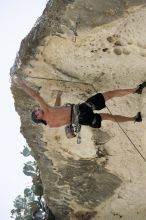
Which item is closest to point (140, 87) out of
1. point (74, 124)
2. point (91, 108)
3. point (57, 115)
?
point (91, 108)

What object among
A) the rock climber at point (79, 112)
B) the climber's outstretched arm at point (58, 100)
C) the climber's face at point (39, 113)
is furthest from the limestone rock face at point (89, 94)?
the climber's face at point (39, 113)

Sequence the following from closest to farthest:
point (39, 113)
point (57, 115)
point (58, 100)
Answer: point (39, 113), point (57, 115), point (58, 100)

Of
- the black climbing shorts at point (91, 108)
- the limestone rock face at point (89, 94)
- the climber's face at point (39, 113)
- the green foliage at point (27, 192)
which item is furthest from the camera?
the green foliage at point (27, 192)

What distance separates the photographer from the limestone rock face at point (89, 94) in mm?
5398

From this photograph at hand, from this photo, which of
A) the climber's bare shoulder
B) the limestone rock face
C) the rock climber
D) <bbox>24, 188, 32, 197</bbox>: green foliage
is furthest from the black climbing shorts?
<bbox>24, 188, 32, 197</bbox>: green foliage

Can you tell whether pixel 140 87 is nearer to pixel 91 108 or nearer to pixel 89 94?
pixel 91 108

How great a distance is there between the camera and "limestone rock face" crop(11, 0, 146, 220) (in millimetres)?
5398

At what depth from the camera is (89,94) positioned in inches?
259

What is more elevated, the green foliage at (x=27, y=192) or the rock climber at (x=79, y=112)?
the rock climber at (x=79, y=112)

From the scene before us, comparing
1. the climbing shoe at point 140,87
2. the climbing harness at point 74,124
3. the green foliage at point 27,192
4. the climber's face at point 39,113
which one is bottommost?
the green foliage at point 27,192

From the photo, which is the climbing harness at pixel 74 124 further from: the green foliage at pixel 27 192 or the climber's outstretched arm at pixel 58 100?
the green foliage at pixel 27 192

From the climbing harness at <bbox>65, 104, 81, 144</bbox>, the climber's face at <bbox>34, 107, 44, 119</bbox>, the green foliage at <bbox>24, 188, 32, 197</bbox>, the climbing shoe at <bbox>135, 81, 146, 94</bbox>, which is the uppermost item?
the climbing shoe at <bbox>135, 81, 146, 94</bbox>

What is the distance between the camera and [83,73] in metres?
6.21

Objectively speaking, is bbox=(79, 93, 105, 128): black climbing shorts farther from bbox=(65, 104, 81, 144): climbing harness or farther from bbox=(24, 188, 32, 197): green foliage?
bbox=(24, 188, 32, 197): green foliage
